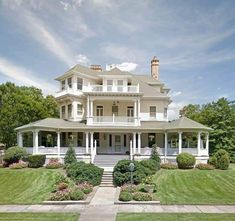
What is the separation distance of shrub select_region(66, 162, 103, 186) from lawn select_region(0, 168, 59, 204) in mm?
1621

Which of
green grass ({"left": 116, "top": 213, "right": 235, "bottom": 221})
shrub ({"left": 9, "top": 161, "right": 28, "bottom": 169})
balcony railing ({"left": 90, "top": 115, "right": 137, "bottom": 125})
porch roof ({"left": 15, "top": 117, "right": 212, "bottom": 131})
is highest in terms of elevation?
balcony railing ({"left": 90, "top": 115, "right": 137, "bottom": 125})

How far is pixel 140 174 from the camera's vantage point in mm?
20219

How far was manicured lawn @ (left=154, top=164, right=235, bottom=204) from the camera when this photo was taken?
1647 centimetres

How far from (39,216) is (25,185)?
24.6 ft

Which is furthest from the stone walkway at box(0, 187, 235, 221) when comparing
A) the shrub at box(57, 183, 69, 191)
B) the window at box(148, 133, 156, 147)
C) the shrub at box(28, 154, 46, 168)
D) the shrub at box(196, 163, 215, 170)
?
the window at box(148, 133, 156, 147)

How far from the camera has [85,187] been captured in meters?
18.5

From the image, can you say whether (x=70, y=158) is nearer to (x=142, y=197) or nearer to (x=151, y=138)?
(x=151, y=138)

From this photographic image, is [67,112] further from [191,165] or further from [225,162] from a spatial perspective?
[225,162]

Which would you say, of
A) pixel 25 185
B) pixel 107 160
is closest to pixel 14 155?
pixel 25 185

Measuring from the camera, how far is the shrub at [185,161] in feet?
80.7

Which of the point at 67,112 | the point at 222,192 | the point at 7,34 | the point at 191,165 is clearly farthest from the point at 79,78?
the point at 222,192

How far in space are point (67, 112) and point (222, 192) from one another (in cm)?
2038

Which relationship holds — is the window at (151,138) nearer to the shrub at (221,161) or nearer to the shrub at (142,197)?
the shrub at (221,161)

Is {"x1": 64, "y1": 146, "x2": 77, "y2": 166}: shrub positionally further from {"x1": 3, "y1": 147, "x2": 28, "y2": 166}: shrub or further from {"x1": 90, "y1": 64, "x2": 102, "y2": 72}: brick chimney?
{"x1": 90, "y1": 64, "x2": 102, "y2": 72}: brick chimney
